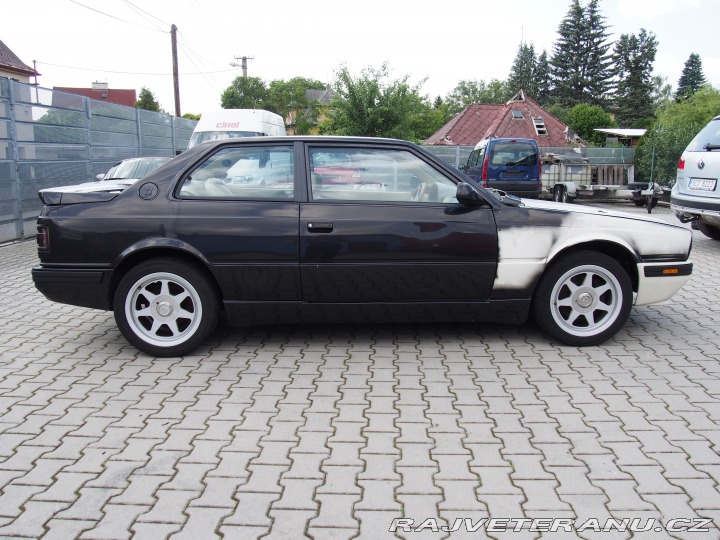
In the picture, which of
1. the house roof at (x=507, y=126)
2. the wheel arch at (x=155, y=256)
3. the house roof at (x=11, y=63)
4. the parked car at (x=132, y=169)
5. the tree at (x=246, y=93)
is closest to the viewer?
the wheel arch at (x=155, y=256)

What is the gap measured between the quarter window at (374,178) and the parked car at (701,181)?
5.88m

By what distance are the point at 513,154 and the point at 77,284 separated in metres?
14.9

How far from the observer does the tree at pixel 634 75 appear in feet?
234

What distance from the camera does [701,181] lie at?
31.3ft

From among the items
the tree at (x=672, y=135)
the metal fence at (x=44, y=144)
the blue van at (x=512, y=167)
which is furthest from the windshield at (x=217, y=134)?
the tree at (x=672, y=135)

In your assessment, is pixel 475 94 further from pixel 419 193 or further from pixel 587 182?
pixel 419 193

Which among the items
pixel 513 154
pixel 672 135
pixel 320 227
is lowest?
pixel 320 227

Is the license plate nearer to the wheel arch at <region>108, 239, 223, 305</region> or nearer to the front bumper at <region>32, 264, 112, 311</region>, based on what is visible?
the wheel arch at <region>108, 239, 223, 305</region>

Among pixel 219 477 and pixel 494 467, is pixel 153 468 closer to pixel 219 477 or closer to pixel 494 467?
pixel 219 477

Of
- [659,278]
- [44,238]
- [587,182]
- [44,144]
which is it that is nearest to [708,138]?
[659,278]

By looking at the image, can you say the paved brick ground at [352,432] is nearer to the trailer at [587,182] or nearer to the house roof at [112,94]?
the trailer at [587,182]

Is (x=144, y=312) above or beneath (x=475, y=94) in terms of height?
beneath

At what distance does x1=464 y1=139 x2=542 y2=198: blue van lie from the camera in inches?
711

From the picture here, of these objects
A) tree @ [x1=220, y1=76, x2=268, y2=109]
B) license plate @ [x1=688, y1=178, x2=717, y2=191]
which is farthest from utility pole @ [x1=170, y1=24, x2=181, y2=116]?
tree @ [x1=220, y1=76, x2=268, y2=109]
